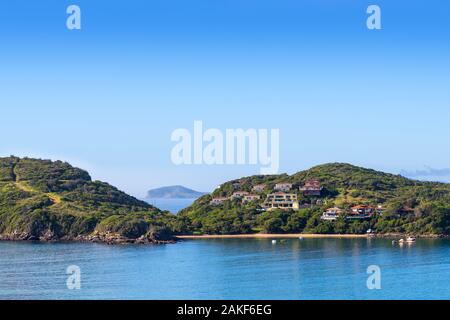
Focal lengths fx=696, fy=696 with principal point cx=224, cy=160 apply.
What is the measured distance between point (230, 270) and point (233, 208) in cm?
3463

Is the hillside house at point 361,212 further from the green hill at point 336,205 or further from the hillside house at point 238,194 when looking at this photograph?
the hillside house at point 238,194

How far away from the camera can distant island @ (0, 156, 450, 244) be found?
220ft

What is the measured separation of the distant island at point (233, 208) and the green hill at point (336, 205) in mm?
100

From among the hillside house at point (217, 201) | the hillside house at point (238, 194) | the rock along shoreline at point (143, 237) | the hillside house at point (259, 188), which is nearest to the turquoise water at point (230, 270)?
the rock along shoreline at point (143, 237)

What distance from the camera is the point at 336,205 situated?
76.4 meters

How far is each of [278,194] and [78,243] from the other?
26.7m

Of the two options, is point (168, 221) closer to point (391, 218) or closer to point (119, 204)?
point (119, 204)

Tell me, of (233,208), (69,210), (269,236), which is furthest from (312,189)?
(69,210)

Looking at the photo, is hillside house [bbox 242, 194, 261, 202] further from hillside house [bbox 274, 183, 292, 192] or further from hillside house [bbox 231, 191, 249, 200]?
hillside house [bbox 274, 183, 292, 192]

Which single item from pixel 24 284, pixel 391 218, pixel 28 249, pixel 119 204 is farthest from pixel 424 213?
pixel 24 284

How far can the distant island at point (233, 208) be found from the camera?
220 ft

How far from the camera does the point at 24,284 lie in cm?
3856
